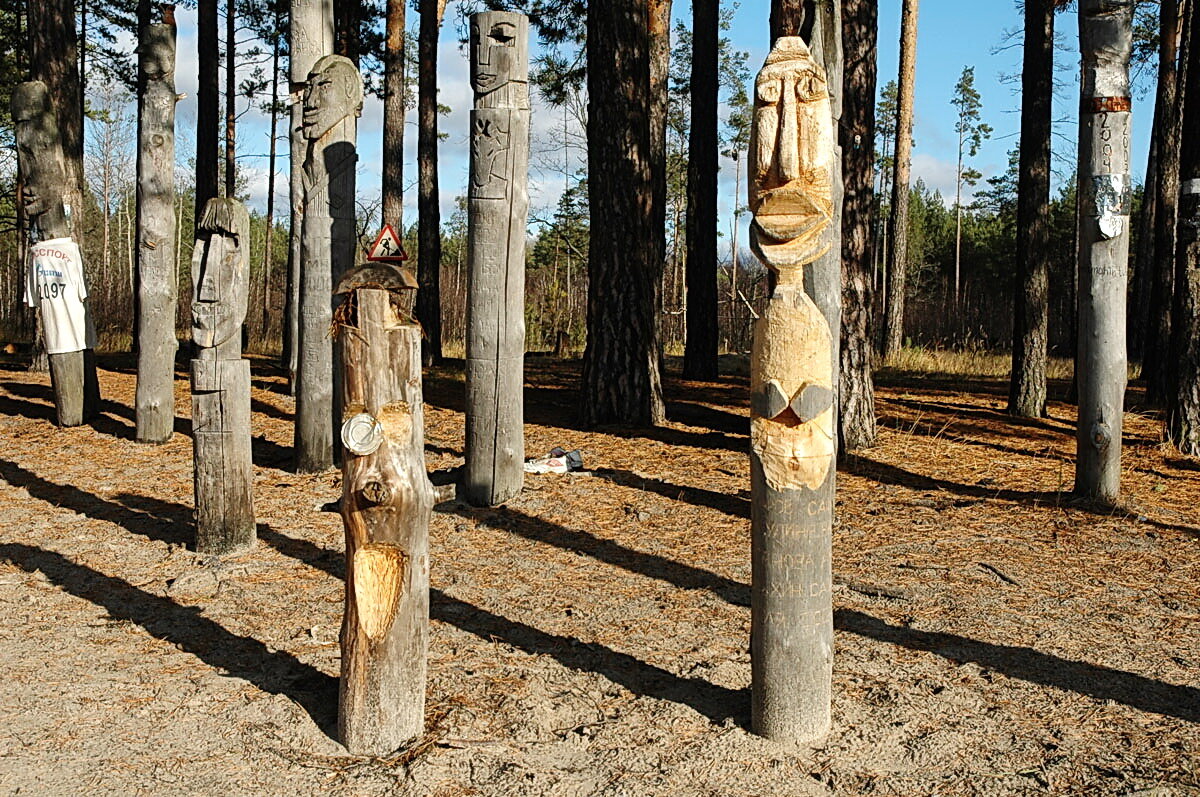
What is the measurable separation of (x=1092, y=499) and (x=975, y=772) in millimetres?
4223

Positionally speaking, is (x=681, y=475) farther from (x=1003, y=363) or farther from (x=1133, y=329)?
(x=1133, y=329)

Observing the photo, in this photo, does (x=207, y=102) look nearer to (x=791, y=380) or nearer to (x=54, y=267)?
(x=54, y=267)

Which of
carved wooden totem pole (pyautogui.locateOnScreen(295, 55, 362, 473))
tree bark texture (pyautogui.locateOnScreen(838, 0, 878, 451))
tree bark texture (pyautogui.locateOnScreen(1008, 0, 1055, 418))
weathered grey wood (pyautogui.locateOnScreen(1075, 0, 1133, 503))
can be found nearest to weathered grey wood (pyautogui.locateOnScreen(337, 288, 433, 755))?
carved wooden totem pole (pyautogui.locateOnScreen(295, 55, 362, 473))

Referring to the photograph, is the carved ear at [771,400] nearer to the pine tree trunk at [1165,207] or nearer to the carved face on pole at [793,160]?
the carved face on pole at [793,160]

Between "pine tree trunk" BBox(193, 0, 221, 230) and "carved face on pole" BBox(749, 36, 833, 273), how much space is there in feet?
40.2

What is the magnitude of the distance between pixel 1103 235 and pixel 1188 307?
228cm

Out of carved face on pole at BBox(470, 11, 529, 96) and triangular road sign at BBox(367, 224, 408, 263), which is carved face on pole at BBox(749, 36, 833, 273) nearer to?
carved face on pole at BBox(470, 11, 529, 96)

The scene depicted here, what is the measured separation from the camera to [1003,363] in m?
18.0

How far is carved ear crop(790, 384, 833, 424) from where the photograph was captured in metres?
3.82

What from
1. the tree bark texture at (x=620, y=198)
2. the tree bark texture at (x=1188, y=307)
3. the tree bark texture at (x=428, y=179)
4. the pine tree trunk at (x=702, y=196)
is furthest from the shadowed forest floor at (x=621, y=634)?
the tree bark texture at (x=428, y=179)

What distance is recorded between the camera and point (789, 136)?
3.82 meters

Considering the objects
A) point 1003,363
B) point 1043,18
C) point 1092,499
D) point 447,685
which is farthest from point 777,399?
point 1003,363

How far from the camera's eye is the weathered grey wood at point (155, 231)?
9438 millimetres

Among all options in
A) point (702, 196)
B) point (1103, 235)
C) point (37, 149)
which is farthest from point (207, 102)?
point (1103, 235)
